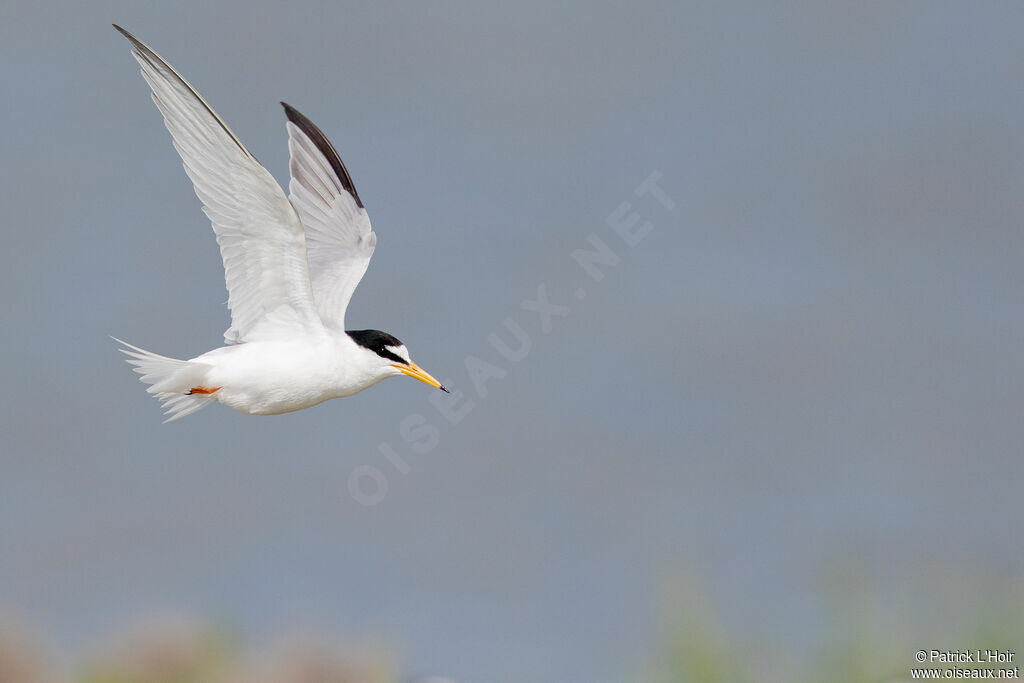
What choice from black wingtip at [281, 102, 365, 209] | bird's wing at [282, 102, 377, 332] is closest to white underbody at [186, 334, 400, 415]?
bird's wing at [282, 102, 377, 332]

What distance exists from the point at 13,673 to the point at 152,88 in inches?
204

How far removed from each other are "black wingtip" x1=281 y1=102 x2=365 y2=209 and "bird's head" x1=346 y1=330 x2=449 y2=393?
2059 millimetres

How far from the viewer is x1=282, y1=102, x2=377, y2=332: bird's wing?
10758 mm

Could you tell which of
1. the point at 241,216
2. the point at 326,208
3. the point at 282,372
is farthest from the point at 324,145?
the point at 282,372

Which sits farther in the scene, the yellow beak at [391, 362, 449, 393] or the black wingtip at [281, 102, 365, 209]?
the black wingtip at [281, 102, 365, 209]

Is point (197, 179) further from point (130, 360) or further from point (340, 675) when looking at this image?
point (340, 675)

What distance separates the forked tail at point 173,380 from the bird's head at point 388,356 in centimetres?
112

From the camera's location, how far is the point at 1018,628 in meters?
9.72

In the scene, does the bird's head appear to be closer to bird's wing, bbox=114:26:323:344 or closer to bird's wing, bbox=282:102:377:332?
bird's wing, bbox=114:26:323:344

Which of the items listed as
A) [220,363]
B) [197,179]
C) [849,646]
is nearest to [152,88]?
[197,179]

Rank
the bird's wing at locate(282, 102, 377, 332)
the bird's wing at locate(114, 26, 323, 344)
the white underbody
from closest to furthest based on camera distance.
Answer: the bird's wing at locate(114, 26, 323, 344) → the white underbody → the bird's wing at locate(282, 102, 377, 332)

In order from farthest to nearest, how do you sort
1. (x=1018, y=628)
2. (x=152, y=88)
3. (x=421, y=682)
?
(x=421, y=682) → (x=1018, y=628) → (x=152, y=88)

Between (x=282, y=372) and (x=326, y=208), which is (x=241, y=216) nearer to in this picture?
(x=282, y=372)

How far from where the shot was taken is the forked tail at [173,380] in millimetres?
9156
